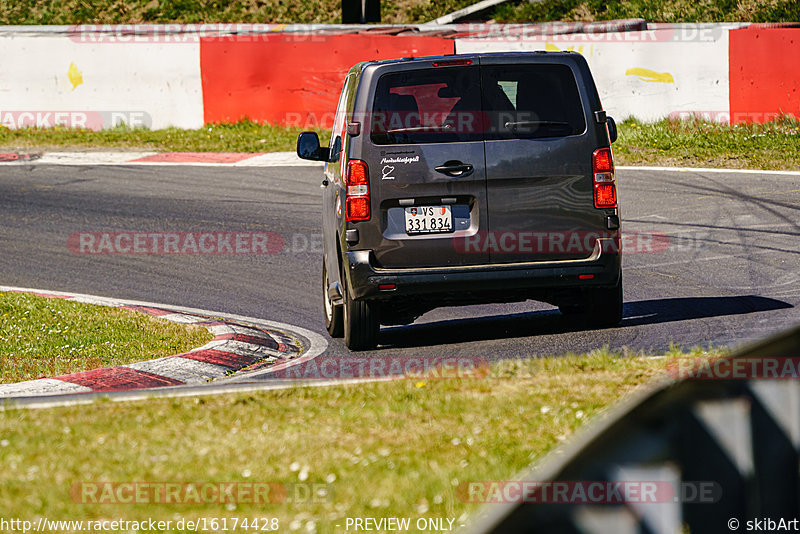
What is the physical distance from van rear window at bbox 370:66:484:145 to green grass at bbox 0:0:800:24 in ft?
59.0

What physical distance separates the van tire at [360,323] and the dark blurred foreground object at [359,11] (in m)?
17.5

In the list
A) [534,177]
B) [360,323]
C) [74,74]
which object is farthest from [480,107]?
[74,74]

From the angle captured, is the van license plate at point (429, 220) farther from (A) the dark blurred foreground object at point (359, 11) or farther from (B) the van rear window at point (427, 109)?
(A) the dark blurred foreground object at point (359, 11)

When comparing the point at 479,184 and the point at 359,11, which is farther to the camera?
the point at 359,11

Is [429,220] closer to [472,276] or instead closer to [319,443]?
[472,276]

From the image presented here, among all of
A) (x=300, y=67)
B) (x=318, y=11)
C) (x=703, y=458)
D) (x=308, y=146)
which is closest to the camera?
(x=703, y=458)

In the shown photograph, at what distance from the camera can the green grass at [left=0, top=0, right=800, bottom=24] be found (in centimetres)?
2472

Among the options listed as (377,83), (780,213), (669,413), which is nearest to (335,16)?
(780,213)

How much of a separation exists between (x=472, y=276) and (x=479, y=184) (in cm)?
→ 61

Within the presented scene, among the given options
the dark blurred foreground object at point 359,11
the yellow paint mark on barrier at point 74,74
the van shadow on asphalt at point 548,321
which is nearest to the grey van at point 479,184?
the van shadow on asphalt at point 548,321

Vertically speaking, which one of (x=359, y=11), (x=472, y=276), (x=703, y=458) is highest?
(x=359, y=11)

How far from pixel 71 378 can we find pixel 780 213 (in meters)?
7.91

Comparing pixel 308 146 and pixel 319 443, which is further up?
pixel 308 146

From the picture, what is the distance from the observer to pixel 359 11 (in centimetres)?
2473
